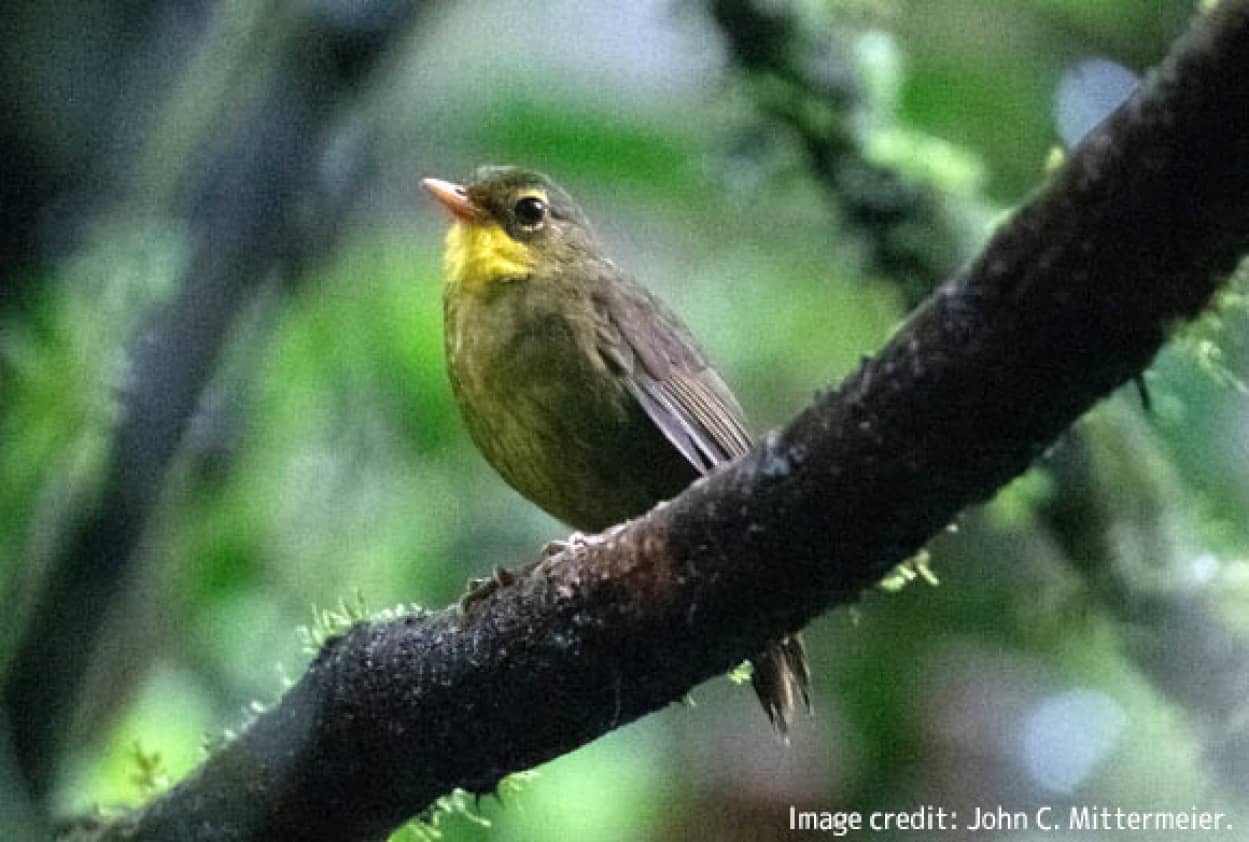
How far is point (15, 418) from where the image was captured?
8.86ft

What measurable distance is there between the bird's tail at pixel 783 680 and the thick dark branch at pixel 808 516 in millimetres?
560

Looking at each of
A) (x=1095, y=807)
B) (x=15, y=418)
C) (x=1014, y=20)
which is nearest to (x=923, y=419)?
(x=15, y=418)

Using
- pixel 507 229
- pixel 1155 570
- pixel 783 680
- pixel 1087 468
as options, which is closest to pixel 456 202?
pixel 507 229

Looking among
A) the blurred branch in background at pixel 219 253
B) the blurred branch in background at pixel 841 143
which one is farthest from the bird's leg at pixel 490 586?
the blurred branch in background at pixel 841 143

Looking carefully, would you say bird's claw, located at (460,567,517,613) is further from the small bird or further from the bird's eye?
the bird's eye

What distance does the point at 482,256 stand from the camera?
343 cm

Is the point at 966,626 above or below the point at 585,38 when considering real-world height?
below

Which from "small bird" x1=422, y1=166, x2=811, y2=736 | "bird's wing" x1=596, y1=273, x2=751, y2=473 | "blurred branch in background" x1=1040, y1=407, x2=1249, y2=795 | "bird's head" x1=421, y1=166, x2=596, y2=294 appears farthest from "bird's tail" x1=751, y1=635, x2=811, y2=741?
"bird's head" x1=421, y1=166, x2=596, y2=294

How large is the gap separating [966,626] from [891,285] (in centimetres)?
100

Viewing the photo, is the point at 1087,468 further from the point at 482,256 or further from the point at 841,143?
the point at 482,256

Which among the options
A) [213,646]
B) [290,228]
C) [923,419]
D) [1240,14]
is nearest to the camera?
[1240,14]

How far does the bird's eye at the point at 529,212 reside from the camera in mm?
3525

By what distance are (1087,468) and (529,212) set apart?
1248 millimetres

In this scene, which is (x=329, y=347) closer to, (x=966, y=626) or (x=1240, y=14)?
(x=966, y=626)
